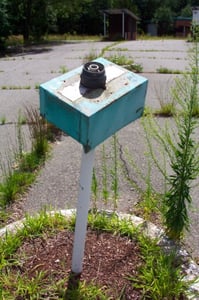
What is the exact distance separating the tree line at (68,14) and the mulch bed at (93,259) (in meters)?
17.0

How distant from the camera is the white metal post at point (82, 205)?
6.72 ft

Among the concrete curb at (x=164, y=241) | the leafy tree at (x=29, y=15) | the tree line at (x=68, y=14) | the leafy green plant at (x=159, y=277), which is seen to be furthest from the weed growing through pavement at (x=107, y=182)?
the leafy tree at (x=29, y=15)

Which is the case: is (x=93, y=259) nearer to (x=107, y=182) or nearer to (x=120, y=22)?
(x=107, y=182)

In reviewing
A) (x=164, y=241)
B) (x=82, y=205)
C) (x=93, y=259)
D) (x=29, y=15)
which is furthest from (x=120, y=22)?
(x=82, y=205)

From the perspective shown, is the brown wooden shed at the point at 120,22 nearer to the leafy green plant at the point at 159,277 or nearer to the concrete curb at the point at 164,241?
the concrete curb at the point at 164,241

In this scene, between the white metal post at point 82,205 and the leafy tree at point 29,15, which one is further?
the leafy tree at point 29,15

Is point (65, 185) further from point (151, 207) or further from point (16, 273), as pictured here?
point (16, 273)

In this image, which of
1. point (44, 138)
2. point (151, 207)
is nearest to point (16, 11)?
point (44, 138)

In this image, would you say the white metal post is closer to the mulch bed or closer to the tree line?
the mulch bed

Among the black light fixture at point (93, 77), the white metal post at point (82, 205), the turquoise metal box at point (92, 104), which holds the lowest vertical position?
the white metal post at point (82, 205)

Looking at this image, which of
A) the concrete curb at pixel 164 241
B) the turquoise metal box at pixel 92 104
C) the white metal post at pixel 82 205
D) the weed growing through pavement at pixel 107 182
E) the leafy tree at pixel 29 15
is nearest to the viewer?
the turquoise metal box at pixel 92 104

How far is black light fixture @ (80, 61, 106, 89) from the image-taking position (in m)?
1.89

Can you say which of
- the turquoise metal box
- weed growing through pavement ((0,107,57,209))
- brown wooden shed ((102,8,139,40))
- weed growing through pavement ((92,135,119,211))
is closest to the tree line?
brown wooden shed ((102,8,139,40))

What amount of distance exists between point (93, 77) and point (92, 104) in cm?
15
